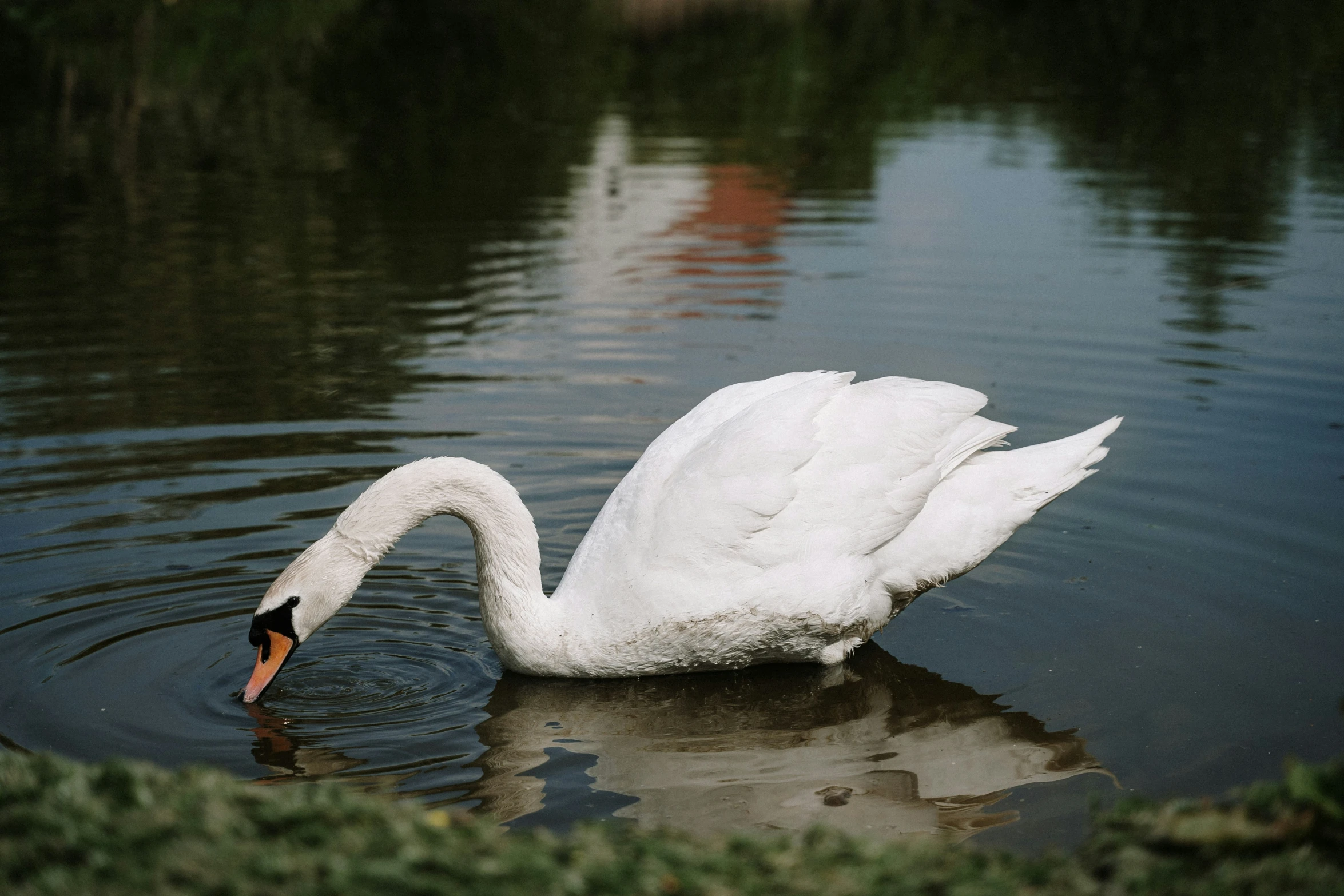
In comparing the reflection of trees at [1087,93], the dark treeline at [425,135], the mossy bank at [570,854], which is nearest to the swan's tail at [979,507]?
the mossy bank at [570,854]

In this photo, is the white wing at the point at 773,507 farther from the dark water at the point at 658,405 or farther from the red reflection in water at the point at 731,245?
the red reflection in water at the point at 731,245

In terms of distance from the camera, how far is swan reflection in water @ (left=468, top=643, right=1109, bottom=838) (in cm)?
512

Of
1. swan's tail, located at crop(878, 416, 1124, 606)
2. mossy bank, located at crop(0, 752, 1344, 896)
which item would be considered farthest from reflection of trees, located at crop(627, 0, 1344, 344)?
A: mossy bank, located at crop(0, 752, 1344, 896)

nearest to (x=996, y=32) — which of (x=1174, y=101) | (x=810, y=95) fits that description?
(x=810, y=95)

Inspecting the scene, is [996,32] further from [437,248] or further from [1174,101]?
[437,248]

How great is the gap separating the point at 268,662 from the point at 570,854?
301 centimetres

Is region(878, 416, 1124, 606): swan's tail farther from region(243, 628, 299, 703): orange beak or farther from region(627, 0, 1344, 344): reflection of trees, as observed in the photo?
region(627, 0, 1344, 344): reflection of trees

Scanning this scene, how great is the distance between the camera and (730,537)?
602cm

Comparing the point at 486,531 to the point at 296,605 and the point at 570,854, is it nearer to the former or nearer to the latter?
the point at 296,605

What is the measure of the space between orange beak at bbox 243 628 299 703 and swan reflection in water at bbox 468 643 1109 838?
0.87 metres

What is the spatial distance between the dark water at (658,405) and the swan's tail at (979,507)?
1.40ft

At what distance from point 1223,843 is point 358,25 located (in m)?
40.3

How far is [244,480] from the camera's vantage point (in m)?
8.42

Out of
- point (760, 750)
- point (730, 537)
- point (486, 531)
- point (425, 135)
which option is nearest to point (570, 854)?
point (760, 750)
